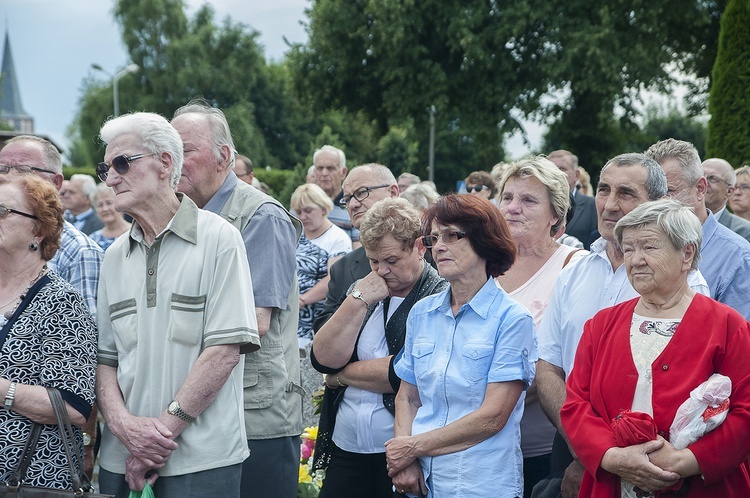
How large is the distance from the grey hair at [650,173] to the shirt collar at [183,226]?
74.9 inches

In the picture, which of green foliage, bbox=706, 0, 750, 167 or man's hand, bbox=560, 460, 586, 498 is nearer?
man's hand, bbox=560, 460, 586, 498

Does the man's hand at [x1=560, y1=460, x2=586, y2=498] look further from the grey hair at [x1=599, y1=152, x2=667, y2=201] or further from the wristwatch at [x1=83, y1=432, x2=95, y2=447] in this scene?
the wristwatch at [x1=83, y1=432, x2=95, y2=447]

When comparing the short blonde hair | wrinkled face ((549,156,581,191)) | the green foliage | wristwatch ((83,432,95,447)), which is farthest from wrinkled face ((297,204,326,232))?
the green foliage

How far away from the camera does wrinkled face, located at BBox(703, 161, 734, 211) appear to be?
21.7ft

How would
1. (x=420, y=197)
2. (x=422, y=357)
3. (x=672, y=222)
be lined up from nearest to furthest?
(x=672, y=222)
(x=422, y=357)
(x=420, y=197)

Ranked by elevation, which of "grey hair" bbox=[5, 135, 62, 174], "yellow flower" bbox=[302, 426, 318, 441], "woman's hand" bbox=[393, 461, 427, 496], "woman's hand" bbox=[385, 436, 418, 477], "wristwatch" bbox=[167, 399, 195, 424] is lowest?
"yellow flower" bbox=[302, 426, 318, 441]

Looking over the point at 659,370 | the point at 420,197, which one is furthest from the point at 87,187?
the point at 659,370

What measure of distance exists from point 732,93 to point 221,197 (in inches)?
380

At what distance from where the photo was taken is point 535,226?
13.8ft

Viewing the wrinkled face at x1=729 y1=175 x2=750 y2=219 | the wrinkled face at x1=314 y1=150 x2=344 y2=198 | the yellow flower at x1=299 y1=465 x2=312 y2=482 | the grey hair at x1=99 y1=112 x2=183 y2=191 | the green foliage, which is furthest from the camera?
the green foliage

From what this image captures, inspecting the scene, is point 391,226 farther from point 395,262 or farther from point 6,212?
point 6,212

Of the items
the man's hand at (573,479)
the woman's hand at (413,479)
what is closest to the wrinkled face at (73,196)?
the woman's hand at (413,479)

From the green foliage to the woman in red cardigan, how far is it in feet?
29.4

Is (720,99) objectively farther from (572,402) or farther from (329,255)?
(572,402)
